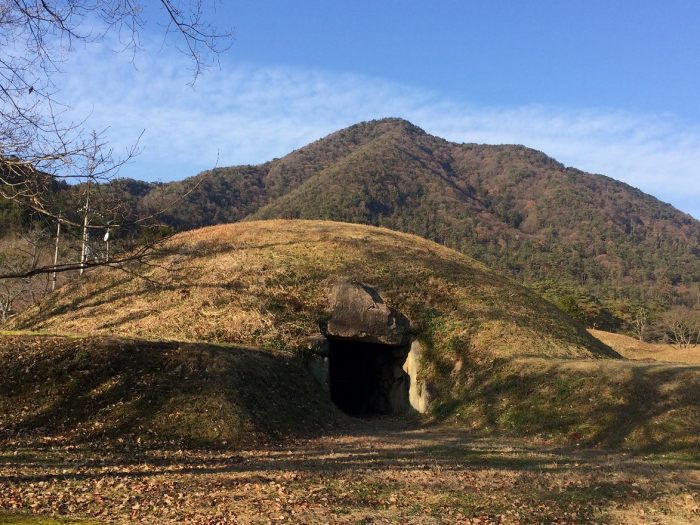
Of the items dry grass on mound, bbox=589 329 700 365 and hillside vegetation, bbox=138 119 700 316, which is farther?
hillside vegetation, bbox=138 119 700 316

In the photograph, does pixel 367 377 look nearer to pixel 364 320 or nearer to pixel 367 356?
pixel 367 356

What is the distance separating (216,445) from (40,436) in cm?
324

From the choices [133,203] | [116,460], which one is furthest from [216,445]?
[133,203]

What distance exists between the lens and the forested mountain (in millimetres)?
100125

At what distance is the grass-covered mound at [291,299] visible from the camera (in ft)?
59.8

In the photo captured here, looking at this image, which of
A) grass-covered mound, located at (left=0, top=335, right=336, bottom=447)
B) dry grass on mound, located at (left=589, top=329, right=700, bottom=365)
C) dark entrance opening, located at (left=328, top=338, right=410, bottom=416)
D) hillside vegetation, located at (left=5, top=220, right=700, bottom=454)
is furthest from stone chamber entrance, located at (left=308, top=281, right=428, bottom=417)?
dry grass on mound, located at (left=589, top=329, right=700, bottom=365)

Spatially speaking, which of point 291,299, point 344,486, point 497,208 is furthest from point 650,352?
point 497,208

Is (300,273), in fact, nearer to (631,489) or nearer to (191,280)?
(191,280)

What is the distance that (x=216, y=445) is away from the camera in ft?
37.7

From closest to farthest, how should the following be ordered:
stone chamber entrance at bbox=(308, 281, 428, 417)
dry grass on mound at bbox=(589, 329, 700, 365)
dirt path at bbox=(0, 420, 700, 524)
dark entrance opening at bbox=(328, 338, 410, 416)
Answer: dirt path at bbox=(0, 420, 700, 524), stone chamber entrance at bbox=(308, 281, 428, 417), dark entrance opening at bbox=(328, 338, 410, 416), dry grass on mound at bbox=(589, 329, 700, 365)

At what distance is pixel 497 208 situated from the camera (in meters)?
146

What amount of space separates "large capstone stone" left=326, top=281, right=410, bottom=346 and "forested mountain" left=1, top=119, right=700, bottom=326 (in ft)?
154

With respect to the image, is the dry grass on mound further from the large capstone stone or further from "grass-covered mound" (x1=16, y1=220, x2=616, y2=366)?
the large capstone stone

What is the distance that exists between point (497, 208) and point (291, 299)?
13309cm
